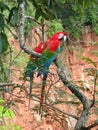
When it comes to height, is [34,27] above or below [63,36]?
above

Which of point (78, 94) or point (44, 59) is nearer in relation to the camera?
point (44, 59)

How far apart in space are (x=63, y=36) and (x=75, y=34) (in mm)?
Result: 3910

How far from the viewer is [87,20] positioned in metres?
5.89

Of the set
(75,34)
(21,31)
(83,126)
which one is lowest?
(83,126)

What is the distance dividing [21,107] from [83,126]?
3.11 m

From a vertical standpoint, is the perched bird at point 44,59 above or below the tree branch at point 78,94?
above

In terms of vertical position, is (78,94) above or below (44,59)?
below

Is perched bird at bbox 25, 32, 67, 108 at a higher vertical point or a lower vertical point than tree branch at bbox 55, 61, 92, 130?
higher

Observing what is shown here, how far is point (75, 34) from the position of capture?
5.95 meters

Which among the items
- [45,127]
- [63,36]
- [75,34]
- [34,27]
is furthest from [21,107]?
[63,36]

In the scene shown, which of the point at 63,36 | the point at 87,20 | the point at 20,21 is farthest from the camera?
the point at 87,20

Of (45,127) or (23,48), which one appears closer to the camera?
A: (23,48)

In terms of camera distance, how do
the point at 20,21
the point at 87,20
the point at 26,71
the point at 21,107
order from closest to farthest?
1. the point at 20,21
2. the point at 26,71
3. the point at 21,107
4. the point at 87,20

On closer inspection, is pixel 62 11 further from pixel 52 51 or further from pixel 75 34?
pixel 75 34
